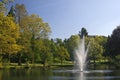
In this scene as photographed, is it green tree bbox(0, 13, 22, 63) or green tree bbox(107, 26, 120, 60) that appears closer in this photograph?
green tree bbox(0, 13, 22, 63)

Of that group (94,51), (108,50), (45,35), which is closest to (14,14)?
(45,35)

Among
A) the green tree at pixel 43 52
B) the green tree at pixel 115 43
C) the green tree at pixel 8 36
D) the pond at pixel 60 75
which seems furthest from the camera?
the green tree at pixel 115 43

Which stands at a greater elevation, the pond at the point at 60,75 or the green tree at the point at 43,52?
the green tree at the point at 43,52

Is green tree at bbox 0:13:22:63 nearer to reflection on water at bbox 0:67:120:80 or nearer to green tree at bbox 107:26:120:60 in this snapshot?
reflection on water at bbox 0:67:120:80

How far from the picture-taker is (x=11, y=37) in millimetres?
65875

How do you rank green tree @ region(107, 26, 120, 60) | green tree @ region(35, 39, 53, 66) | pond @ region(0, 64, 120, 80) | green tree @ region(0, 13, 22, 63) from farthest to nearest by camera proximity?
green tree @ region(107, 26, 120, 60) → green tree @ region(35, 39, 53, 66) → green tree @ region(0, 13, 22, 63) → pond @ region(0, 64, 120, 80)

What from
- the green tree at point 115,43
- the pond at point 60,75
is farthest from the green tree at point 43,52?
the pond at point 60,75

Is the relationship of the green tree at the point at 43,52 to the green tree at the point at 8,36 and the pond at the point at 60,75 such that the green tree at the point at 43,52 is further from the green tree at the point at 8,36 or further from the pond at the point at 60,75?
the pond at the point at 60,75

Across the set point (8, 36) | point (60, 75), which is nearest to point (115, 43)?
point (8, 36)

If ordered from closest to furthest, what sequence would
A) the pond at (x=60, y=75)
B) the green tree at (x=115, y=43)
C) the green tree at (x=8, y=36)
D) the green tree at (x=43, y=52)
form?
1. the pond at (x=60, y=75)
2. the green tree at (x=8, y=36)
3. the green tree at (x=43, y=52)
4. the green tree at (x=115, y=43)

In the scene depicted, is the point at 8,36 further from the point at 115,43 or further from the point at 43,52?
the point at 115,43

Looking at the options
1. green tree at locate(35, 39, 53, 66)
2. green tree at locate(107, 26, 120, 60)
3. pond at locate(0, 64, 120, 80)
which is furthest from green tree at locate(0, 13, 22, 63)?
green tree at locate(107, 26, 120, 60)

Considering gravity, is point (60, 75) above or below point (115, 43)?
below

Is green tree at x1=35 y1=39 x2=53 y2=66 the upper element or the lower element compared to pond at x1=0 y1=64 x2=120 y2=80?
upper
